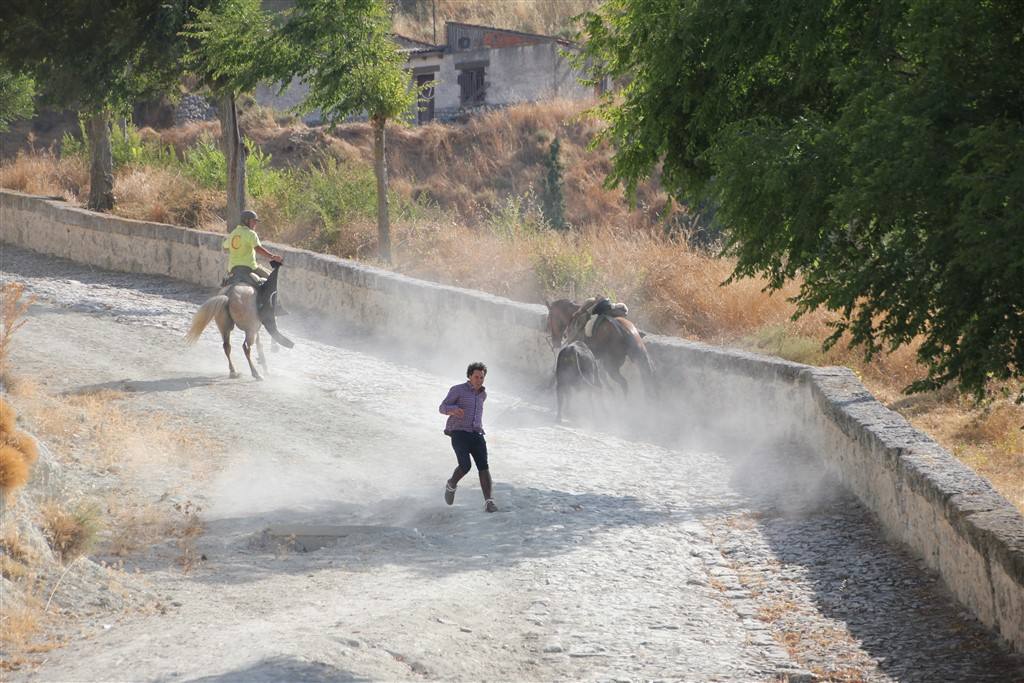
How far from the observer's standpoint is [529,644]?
8477mm

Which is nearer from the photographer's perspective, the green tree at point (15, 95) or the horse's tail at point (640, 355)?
the horse's tail at point (640, 355)

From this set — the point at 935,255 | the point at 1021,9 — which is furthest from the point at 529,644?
the point at 1021,9

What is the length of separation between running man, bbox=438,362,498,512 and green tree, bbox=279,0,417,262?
40.2 feet

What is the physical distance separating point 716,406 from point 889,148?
8497 mm

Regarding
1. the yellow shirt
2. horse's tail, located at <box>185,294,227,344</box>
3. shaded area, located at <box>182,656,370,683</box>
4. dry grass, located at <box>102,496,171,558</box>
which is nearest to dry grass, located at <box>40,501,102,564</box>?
dry grass, located at <box>102,496,171,558</box>

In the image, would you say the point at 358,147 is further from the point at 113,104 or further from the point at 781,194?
the point at 781,194

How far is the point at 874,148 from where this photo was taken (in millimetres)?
7004

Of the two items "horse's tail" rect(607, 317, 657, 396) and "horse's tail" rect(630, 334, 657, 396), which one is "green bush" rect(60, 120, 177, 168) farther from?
"horse's tail" rect(630, 334, 657, 396)

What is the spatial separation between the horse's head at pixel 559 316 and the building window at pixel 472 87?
42.5 m

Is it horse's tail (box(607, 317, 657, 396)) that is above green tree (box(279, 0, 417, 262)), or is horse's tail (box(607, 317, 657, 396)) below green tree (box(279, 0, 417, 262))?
below

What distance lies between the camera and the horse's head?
16.3 meters

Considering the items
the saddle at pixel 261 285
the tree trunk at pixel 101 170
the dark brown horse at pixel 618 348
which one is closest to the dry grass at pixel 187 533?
the dark brown horse at pixel 618 348

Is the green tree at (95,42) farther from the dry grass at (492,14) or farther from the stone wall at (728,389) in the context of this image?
the dry grass at (492,14)

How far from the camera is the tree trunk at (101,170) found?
2969 centimetres
